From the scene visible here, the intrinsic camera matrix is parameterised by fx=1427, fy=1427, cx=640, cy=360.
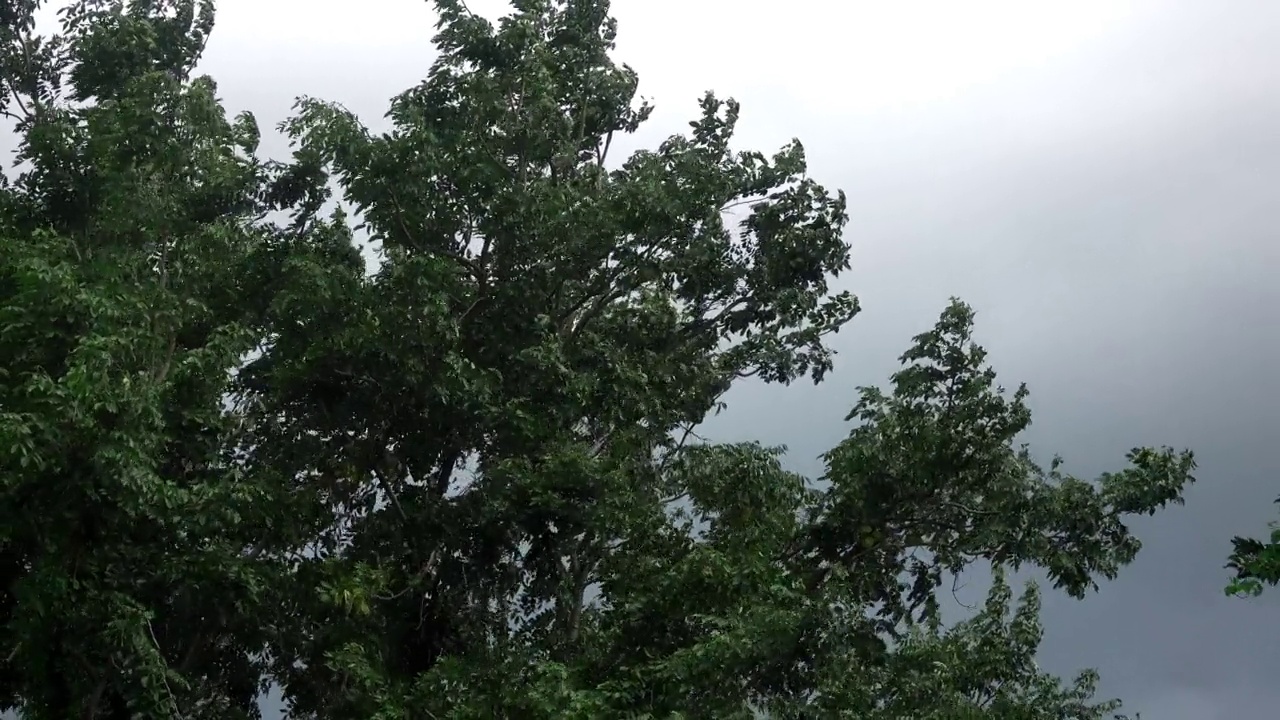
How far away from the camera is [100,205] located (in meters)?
11.8

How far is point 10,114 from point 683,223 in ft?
22.1

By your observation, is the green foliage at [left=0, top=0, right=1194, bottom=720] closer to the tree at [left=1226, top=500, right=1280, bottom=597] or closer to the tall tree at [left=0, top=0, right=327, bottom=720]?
the tall tree at [left=0, top=0, right=327, bottom=720]

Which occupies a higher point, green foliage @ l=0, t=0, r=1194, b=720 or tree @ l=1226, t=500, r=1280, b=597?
green foliage @ l=0, t=0, r=1194, b=720

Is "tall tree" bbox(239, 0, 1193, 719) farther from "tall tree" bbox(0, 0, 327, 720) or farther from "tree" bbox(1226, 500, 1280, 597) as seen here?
"tree" bbox(1226, 500, 1280, 597)

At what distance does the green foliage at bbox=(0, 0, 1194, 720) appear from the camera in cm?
942

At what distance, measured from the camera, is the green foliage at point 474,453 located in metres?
9.42

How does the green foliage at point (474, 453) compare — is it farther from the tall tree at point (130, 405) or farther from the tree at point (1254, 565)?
the tree at point (1254, 565)

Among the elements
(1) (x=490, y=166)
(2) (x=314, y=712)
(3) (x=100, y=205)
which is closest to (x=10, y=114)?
(3) (x=100, y=205)

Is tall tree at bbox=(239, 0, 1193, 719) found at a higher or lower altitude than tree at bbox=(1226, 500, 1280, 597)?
higher

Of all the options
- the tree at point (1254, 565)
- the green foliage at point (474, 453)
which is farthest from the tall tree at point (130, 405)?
the tree at point (1254, 565)

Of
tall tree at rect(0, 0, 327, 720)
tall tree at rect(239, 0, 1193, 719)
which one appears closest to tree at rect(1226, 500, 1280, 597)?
tall tree at rect(239, 0, 1193, 719)

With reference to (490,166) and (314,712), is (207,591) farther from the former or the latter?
(490,166)

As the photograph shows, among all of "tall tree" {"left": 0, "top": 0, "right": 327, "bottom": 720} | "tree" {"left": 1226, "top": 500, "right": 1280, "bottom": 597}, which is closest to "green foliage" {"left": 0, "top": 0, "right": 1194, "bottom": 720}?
"tall tree" {"left": 0, "top": 0, "right": 327, "bottom": 720}

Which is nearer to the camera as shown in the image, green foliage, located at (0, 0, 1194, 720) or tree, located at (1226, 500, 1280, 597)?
tree, located at (1226, 500, 1280, 597)
